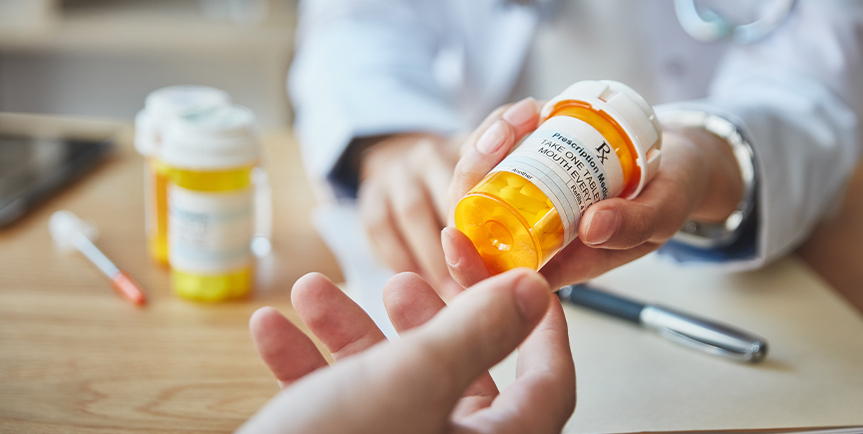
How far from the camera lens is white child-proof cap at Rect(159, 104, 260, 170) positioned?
502 millimetres

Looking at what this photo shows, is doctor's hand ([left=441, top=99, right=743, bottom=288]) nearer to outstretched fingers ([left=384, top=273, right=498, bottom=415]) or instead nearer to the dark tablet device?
outstretched fingers ([left=384, top=273, right=498, bottom=415])

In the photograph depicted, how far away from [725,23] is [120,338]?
679 millimetres

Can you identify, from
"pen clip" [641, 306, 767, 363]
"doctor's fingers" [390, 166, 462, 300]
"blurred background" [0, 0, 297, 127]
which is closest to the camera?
"pen clip" [641, 306, 767, 363]

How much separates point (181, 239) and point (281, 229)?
0.18m

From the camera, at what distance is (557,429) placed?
0.83ft

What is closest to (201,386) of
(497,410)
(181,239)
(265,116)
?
(181,239)

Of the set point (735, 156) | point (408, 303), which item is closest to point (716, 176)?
point (735, 156)

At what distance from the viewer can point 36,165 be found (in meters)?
0.76

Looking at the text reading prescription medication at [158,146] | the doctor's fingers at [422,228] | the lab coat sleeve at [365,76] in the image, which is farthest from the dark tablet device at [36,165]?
the doctor's fingers at [422,228]

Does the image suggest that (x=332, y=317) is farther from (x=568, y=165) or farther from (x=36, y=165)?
(x=36, y=165)

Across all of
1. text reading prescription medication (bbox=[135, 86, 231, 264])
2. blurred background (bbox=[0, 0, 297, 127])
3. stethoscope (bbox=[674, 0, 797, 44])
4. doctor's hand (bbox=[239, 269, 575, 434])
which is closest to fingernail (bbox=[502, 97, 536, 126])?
doctor's hand (bbox=[239, 269, 575, 434])

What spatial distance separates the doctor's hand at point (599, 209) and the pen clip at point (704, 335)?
3.9 inches

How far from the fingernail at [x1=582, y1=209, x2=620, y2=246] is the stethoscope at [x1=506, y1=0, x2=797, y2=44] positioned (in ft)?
1.64

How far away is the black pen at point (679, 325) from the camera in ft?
1.47
